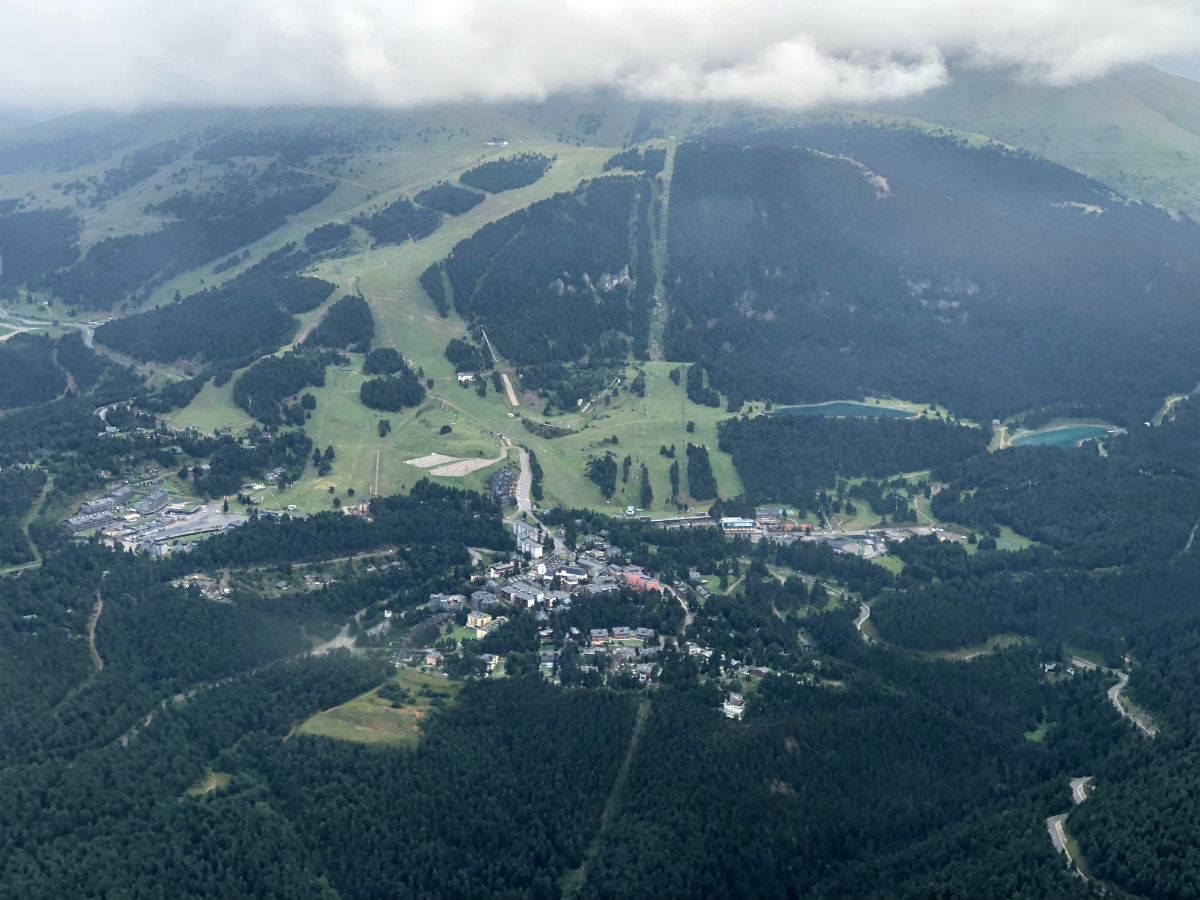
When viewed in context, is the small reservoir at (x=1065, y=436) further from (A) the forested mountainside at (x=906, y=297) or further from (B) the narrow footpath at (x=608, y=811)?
(B) the narrow footpath at (x=608, y=811)

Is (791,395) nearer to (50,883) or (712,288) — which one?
(712,288)

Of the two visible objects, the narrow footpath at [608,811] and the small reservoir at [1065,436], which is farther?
the small reservoir at [1065,436]

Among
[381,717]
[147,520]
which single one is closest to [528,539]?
[147,520]

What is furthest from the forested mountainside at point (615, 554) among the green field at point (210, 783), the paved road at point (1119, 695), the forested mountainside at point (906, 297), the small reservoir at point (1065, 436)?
the small reservoir at point (1065, 436)

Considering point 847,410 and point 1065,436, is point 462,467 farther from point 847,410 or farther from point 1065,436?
point 1065,436

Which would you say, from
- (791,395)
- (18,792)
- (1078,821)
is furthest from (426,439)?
(1078,821)

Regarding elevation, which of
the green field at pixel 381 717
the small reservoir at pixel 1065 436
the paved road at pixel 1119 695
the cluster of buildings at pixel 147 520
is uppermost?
the cluster of buildings at pixel 147 520
